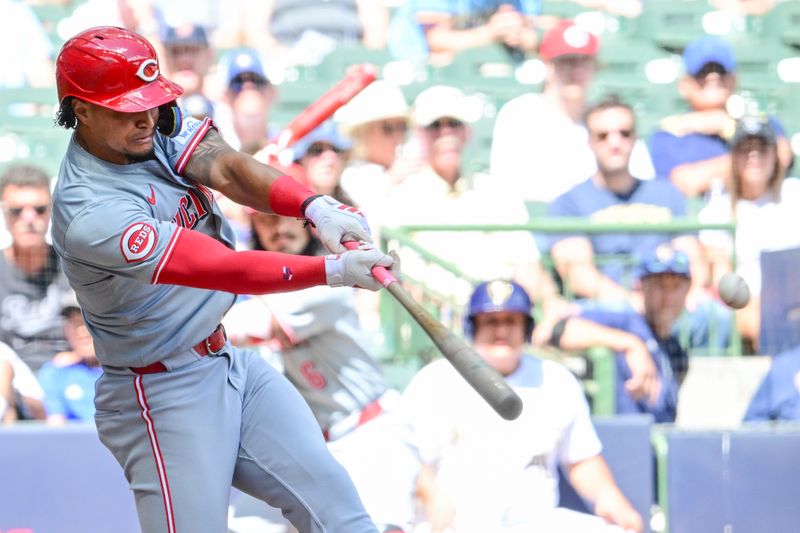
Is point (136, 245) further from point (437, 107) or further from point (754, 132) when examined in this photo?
point (754, 132)

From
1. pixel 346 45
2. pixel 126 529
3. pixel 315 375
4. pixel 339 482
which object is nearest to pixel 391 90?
pixel 346 45

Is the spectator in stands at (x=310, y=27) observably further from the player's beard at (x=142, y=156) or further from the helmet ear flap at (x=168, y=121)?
the player's beard at (x=142, y=156)

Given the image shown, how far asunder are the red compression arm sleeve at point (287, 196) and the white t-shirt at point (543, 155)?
9.66ft

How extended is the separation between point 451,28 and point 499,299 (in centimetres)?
251

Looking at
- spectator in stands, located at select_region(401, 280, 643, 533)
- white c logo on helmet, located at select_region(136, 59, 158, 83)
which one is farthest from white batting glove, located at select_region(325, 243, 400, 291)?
spectator in stands, located at select_region(401, 280, 643, 533)

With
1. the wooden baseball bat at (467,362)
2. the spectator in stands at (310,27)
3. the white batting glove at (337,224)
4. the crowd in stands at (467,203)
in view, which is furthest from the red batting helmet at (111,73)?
the spectator in stands at (310,27)

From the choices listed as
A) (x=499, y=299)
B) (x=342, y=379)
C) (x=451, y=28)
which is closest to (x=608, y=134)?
(x=451, y=28)

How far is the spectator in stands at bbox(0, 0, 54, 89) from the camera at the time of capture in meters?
6.49

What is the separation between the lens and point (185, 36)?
6348mm

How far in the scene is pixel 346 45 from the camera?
21.8 feet

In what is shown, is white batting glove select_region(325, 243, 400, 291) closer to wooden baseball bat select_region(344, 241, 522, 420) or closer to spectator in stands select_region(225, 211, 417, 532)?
wooden baseball bat select_region(344, 241, 522, 420)

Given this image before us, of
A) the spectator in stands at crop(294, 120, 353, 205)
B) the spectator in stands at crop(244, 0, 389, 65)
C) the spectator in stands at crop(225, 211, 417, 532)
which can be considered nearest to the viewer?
the spectator in stands at crop(225, 211, 417, 532)

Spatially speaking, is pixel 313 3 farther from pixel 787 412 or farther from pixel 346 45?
pixel 787 412

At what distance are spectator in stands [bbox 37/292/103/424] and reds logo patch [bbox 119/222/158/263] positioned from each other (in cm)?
238
